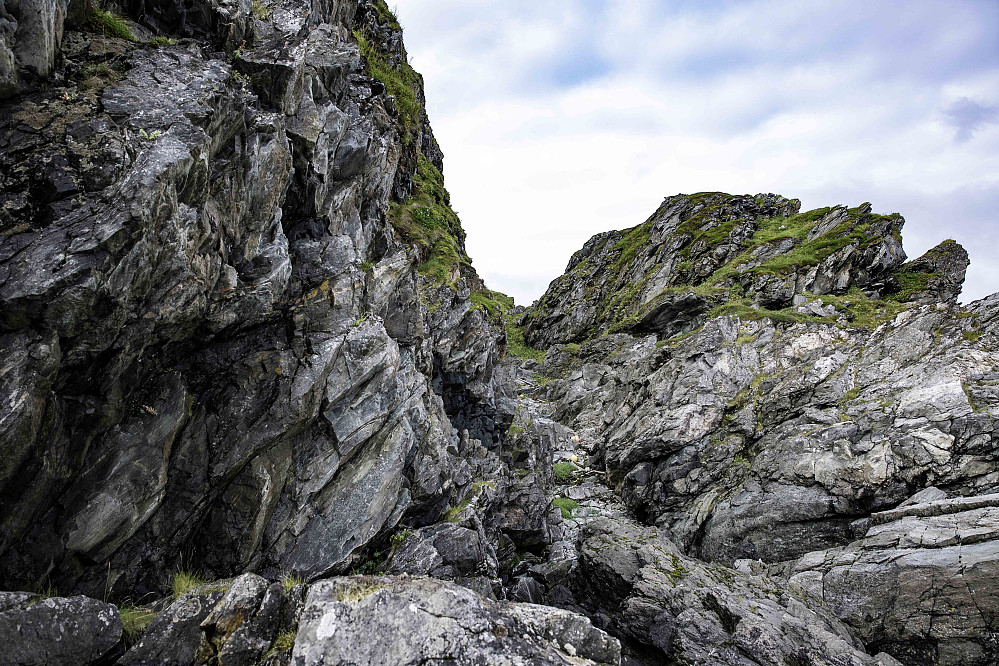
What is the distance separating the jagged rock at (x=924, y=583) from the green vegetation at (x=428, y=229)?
24801 mm

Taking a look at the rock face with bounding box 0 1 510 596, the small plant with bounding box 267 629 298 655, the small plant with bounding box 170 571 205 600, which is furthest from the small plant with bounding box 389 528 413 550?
the small plant with bounding box 267 629 298 655

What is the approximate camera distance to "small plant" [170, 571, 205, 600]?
997cm

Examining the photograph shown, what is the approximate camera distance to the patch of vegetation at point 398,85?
2668 cm

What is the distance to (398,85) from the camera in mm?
29859

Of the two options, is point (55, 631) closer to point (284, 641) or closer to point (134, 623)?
point (134, 623)

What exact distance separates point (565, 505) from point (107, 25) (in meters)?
31.6

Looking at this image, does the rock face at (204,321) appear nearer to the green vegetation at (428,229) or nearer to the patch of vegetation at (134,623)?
the patch of vegetation at (134,623)

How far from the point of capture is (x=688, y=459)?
3025 cm

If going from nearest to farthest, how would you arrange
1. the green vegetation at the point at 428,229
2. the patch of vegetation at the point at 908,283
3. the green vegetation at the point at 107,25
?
the green vegetation at the point at 107,25 < the green vegetation at the point at 428,229 < the patch of vegetation at the point at 908,283

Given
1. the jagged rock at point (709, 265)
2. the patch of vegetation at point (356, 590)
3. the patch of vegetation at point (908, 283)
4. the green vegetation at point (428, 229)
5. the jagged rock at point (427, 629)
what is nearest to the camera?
the jagged rock at point (427, 629)

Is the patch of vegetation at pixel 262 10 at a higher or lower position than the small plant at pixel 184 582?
higher

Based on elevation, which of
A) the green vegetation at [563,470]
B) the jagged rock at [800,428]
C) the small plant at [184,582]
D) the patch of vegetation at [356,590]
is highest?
the jagged rock at [800,428]

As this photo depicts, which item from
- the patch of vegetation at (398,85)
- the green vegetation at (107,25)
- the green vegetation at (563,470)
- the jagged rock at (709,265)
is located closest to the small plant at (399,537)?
the green vegetation at (107,25)

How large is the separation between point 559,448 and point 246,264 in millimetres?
34232
